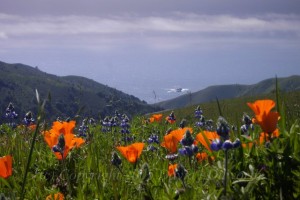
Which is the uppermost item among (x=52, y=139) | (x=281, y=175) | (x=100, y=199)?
(x=52, y=139)

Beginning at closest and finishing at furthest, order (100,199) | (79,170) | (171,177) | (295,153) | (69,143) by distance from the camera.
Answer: (295,153) → (100,199) → (171,177) → (69,143) → (79,170)

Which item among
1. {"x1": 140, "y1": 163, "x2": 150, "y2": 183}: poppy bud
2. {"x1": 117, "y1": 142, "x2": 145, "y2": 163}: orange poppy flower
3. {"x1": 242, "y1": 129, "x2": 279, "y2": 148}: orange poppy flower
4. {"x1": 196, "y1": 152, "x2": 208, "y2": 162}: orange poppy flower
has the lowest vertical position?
{"x1": 196, "y1": 152, "x2": 208, "y2": 162}: orange poppy flower

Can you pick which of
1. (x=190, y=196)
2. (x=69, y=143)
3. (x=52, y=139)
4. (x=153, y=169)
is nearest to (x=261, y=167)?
(x=190, y=196)

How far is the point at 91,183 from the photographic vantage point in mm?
3887

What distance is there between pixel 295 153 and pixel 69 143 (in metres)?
2.23

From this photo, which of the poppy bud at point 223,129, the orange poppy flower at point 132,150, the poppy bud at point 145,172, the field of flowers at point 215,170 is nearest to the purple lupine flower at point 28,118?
the field of flowers at point 215,170

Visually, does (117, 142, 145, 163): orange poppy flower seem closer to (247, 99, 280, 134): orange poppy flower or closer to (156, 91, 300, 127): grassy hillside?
(156, 91, 300, 127): grassy hillside

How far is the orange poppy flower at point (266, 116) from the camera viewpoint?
3.07 m

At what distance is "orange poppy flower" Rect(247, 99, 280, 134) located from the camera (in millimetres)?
3068

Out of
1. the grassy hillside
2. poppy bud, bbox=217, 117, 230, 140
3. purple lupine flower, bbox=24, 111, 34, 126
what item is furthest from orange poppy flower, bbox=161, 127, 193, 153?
purple lupine flower, bbox=24, 111, 34, 126

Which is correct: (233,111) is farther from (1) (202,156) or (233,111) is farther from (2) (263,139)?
(2) (263,139)

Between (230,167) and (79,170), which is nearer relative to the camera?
(230,167)

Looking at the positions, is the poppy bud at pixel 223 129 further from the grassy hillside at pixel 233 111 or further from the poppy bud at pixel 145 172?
the poppy bud at pixel 145 172

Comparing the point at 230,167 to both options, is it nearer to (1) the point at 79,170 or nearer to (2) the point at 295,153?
(2) the point at 295,153
